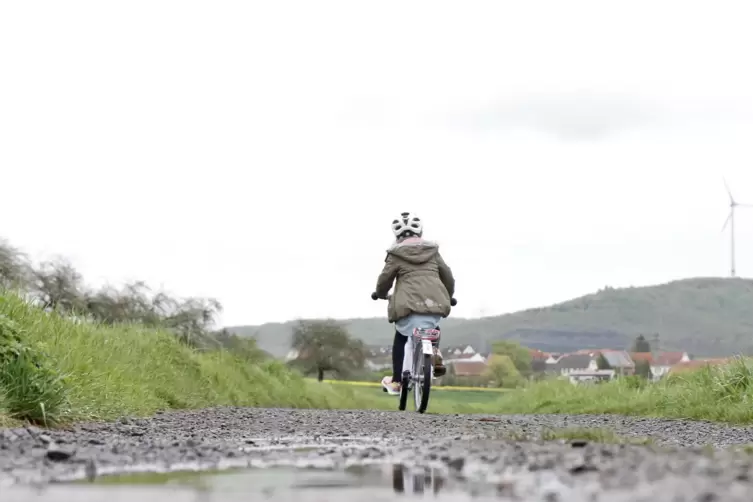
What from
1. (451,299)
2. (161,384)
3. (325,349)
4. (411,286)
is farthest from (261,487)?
(325,349)

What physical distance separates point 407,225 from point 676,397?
397 cm

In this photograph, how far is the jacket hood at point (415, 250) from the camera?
11789 mm

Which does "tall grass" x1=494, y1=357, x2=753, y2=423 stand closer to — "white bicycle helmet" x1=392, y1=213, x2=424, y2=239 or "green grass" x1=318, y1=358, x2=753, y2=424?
"green grass" x1=318, y1=358, x2=753, y2=424

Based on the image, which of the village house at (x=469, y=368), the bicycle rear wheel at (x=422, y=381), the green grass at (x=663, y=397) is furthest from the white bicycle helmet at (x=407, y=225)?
the village house at (x=469, y=368)

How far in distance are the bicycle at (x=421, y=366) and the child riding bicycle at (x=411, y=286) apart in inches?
7.4

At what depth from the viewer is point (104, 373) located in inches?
326

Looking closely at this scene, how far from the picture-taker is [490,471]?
3354mm

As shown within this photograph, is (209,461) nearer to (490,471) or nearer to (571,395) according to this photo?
(490,471)

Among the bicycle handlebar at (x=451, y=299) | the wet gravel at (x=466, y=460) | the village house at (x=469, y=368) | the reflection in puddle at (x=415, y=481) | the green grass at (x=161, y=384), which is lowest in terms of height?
the reflection in puddle at (x=415, y=481)

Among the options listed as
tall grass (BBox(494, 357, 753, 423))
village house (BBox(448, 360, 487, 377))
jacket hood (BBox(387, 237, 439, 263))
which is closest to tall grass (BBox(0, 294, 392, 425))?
jacket hood (BBox(387, 237, 439, 263))

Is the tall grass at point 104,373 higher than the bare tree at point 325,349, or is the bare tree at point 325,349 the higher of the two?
the bare tree at point 325,349

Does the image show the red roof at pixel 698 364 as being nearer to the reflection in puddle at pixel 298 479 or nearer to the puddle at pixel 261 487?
the reflection in puddle at pixel 298 479

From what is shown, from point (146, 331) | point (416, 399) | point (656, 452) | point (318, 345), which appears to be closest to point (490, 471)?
point (656, 452)

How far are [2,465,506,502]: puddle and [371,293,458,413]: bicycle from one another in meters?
7.50
